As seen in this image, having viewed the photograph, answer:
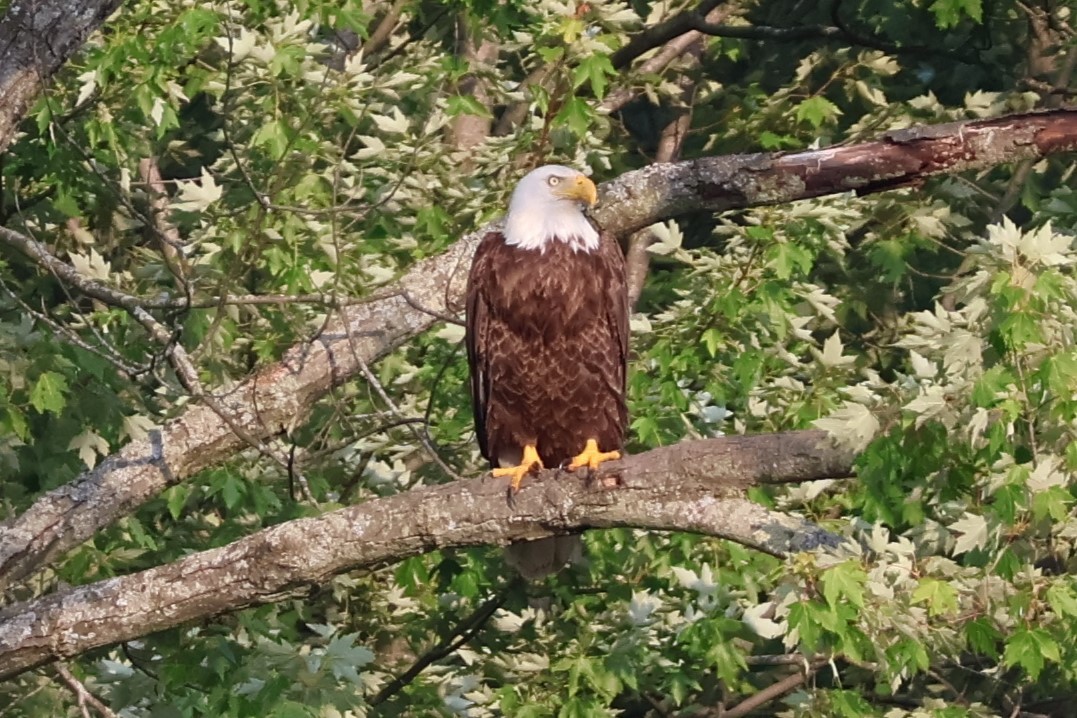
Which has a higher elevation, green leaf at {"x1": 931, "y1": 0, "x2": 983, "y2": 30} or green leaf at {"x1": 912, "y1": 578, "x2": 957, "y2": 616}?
green leaf at {"x1": 931, "y1": 0, "x2": 983, "y2": 30}

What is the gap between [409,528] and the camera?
416 cm

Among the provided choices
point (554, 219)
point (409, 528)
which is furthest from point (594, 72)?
point (409, 528)

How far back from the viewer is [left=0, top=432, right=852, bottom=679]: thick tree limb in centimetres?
388

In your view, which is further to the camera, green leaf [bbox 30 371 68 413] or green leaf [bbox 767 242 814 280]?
green leaf [bbox 767 242 814 280]

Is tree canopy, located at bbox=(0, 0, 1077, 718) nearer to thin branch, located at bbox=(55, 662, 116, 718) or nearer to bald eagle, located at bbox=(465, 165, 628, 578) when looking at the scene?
thin branch, located at bbox=(55, 662, 116, 718)

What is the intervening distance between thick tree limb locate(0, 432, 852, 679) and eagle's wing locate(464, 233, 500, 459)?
1060mm

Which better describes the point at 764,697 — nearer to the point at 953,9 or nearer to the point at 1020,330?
the point at 953,9

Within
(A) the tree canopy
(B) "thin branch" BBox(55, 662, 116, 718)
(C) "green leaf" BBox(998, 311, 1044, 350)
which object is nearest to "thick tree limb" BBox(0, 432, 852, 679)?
(A) the tree canopy

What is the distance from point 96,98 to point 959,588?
348 centimetres

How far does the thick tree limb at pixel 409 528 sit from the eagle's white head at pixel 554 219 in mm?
1110

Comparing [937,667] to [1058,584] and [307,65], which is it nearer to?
[1058,584]

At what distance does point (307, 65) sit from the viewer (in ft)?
21.2

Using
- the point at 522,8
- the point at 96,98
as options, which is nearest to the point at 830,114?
the point at 522,8

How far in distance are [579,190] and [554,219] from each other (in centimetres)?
13
